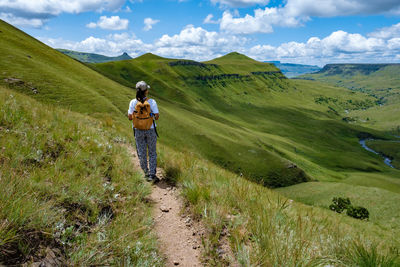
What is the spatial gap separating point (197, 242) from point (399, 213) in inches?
2460

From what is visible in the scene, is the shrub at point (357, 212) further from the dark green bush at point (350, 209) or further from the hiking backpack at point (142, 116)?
the hiking backpack at point (142, 116)

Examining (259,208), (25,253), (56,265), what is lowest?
(259,208)

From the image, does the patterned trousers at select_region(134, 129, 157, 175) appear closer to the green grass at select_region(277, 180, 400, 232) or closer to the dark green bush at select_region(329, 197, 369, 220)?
the green grass at select_region(277, 180, 400, 232)

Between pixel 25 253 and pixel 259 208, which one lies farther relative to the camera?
pixel 259 208

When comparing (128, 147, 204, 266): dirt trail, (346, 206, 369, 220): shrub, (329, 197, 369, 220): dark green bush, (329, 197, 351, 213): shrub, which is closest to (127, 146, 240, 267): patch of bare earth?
(128, 147, 204, 266): dirt trail

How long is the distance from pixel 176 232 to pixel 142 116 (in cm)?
482

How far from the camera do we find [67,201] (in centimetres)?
445

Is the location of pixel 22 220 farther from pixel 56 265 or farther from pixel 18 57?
pixel 18 57

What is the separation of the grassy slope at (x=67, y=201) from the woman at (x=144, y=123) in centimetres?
119

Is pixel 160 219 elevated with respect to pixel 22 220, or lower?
lower

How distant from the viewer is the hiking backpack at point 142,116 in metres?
8.36

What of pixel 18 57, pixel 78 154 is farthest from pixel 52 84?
pixel 78 154

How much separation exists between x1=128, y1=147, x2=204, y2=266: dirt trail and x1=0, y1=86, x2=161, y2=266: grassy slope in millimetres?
437

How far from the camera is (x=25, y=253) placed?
117 inches
